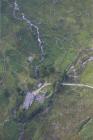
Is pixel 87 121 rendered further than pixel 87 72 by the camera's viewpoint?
No

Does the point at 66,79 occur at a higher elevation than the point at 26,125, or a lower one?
higher

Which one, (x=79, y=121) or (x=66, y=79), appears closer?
(x=79, y=121)

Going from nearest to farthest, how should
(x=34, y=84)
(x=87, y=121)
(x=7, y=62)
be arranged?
(x=87, y=121) < (x=34, y=84) < (x=7, y=62)

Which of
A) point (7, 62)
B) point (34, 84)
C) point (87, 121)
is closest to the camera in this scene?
point (87, 121)

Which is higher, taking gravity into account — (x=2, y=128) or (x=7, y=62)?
(x=7, y=62)

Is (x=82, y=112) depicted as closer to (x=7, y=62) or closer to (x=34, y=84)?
(x=34, y=84)

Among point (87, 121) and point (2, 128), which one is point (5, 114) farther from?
point (87, 121)

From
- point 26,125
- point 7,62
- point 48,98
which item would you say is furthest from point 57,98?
point 7,62

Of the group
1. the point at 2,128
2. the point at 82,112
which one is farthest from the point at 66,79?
the point at 2,128
